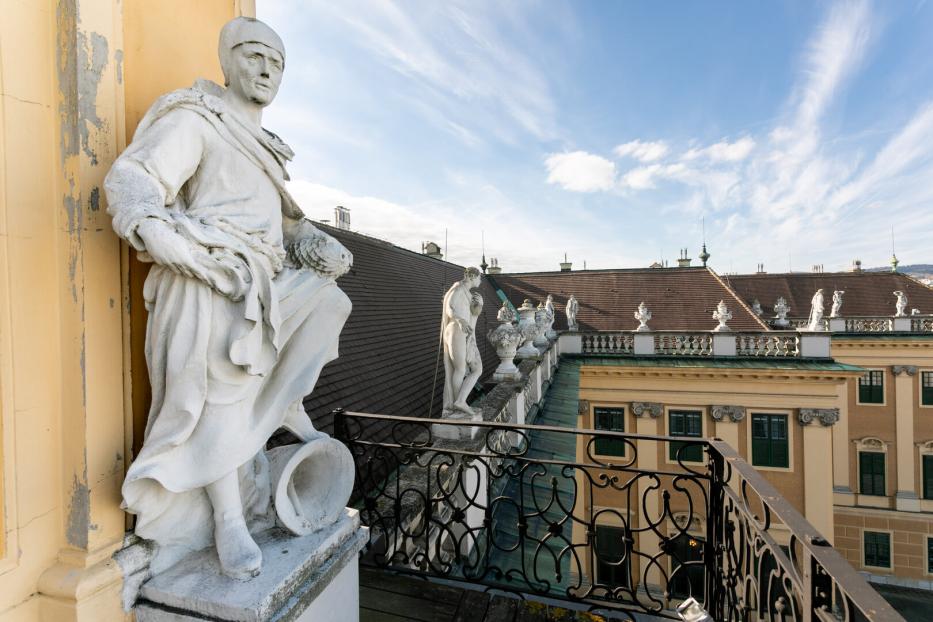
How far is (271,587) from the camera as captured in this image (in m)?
1.55

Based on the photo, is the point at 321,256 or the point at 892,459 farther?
the point at 892,459

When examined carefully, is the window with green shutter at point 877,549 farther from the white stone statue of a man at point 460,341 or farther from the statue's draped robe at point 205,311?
the statue's draped robe at point 205,311

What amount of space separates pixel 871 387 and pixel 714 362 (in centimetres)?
945

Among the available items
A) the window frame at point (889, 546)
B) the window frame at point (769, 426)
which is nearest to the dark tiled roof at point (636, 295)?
the window frame at point (769, 426)

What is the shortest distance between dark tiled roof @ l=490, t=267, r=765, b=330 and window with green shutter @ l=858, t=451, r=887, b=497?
7.68 metres

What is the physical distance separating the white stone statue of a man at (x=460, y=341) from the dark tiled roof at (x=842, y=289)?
25232 millimetres

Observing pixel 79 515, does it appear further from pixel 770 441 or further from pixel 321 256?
pixel 770 441

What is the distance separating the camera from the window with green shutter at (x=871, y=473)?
62.9 ft

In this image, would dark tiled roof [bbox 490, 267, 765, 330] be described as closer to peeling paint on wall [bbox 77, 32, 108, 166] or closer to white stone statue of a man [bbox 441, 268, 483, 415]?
white stone statue of a man [bbox 441, 268, 483, 415]

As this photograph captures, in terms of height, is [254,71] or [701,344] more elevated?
[254,71]

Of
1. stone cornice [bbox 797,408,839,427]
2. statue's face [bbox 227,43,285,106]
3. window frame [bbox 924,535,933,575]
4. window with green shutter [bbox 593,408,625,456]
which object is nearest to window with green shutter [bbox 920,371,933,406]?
window frame [bbox 924,535,933,575]

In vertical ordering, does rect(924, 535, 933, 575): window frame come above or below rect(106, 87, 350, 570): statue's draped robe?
below

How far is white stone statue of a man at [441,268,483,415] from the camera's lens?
→ 5367 mm

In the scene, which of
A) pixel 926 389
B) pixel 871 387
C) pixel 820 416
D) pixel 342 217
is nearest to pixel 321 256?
pixel 342 217
